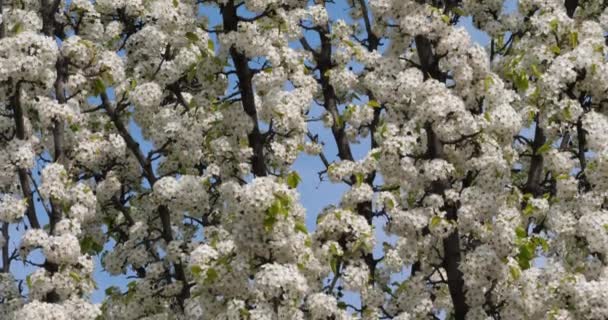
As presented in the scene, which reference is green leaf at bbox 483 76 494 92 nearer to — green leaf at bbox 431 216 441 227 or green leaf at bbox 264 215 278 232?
green leaf at bbox 431 216 441 227

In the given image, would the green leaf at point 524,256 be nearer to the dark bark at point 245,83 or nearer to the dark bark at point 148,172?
the dark bark at point 245,83

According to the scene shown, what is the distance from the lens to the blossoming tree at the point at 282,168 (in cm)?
1551

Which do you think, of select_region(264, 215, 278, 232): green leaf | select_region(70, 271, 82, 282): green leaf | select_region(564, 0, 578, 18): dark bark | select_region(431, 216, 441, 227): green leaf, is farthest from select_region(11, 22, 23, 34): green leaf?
select_region(564, 0, 578, 18): dark bark

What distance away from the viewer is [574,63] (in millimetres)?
16844

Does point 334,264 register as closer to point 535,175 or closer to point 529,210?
point 529,210

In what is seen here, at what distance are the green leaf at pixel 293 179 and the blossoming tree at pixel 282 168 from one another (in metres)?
0.04

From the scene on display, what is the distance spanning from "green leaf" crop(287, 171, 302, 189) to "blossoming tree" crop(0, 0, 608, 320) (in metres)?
0.04

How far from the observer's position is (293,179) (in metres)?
15.2

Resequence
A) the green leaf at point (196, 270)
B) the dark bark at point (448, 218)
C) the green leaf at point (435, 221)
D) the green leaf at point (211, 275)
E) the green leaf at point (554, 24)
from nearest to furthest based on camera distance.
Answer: the green leaf at point (211, 275) < the green leaf at point (196, 270) < the green leaf at point (435, 221) < the dark bark at point (448, 218) < the green leaf at point (554, 24)

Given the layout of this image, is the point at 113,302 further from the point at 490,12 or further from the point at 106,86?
the point at 490,12

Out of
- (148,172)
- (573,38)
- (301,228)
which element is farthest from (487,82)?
(148,172)

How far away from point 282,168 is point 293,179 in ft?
13.9

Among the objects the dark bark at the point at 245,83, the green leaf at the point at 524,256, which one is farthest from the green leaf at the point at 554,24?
the dark bark at the point at 245,83

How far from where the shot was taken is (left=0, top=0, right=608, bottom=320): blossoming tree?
15.5 metres
